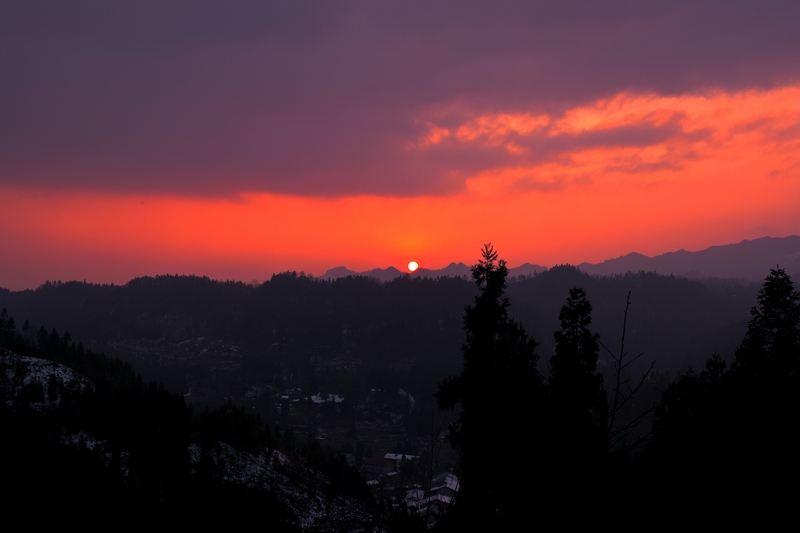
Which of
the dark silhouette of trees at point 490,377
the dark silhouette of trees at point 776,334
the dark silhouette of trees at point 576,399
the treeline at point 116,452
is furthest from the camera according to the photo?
the treeline at point 116,452

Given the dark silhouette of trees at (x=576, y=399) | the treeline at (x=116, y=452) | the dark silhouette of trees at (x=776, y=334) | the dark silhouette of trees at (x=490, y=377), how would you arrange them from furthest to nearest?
the treeline at (x=116, y=452) → the dark silhouette of trees at (x=776, y=334) → the dark silhouette of trees at (x=490, y=377) → the dark silhouette of trees at (x=576, y=399)

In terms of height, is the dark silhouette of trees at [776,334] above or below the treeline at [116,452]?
above

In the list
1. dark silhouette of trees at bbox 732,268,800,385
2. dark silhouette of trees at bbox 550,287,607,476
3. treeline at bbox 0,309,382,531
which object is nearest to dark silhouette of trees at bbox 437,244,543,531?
dark silhouette of trees at bbox 550,287,607,476

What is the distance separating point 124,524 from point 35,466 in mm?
19766

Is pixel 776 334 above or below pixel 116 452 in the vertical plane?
above

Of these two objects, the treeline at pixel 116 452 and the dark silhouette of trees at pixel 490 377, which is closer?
the dark silhouette of trees at pixel 490 377

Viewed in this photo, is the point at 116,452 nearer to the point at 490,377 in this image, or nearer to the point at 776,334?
the point at 490,377

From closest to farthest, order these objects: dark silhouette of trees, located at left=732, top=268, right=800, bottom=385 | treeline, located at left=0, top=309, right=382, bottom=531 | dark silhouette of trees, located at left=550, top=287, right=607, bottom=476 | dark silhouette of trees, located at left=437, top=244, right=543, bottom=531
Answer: dark silhouette of trees, located at left=550, top=287, right=607, bottom=476, dark silhouette of trees, located at left=437, top=244, right=543, bottom=531, dark silhouette of trees, located at left=732, top=268, right=800, bottom=385, treeline, located at left=0, top=309, right=382, bottom=531

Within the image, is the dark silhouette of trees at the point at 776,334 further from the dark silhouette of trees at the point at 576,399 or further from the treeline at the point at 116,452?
the treeline at the point at 116,452

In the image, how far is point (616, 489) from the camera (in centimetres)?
841

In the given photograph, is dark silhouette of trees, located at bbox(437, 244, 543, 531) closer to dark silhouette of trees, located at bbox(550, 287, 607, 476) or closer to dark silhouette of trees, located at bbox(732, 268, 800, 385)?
dark silhouette of trees, located at bbox(550, 287, 607, 476)

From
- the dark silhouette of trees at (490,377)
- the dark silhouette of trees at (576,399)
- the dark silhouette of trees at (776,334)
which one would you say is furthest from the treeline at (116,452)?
the dark silhouette of trees at (776,334)

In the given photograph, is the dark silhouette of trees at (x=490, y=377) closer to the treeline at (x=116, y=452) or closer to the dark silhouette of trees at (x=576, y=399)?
the dark silhouette of trees at (x=576, y=399)

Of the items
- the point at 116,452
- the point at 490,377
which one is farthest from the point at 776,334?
the point at 116,452
